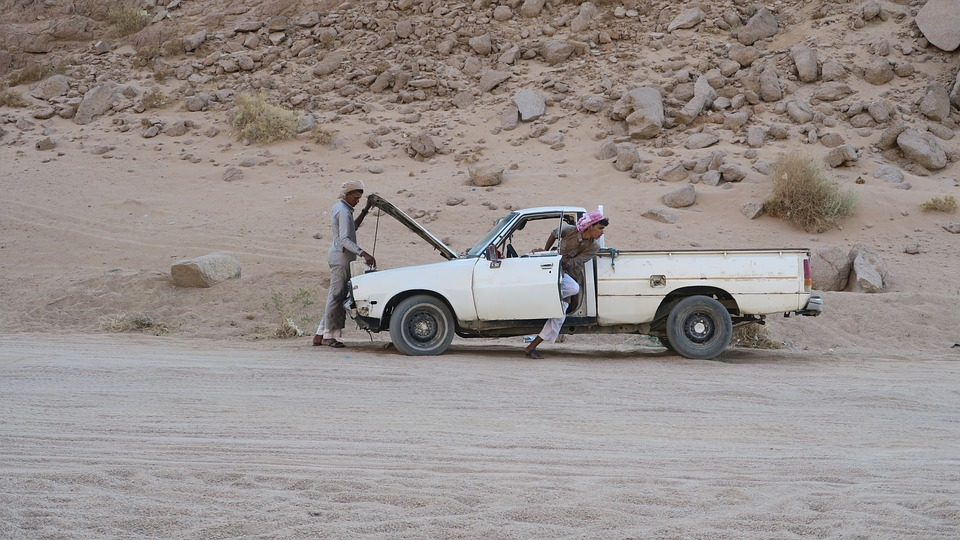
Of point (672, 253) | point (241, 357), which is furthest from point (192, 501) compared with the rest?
point (672, 253)

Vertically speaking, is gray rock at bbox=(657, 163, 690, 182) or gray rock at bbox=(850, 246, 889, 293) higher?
gray rock at bbox=(657, 163, 690, 182)

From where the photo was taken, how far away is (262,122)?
24422 millimetres

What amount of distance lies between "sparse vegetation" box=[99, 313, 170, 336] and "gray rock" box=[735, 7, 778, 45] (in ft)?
63.2

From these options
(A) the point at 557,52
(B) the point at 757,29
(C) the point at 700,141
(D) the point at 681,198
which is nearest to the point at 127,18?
(A) the point at 557,52

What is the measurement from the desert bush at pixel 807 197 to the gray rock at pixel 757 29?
7.61 m

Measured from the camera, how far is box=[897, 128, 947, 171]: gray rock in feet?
71.5

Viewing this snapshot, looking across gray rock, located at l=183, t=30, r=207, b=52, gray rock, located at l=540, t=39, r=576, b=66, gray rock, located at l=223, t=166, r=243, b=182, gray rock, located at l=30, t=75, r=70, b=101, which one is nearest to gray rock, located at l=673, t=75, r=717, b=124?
gray rock, located at l=540, t=39, r=576, b=66

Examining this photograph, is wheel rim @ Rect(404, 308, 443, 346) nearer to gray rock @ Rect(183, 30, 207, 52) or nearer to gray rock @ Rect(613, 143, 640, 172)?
gray rock @ Rect(613, 143, 640, 172)

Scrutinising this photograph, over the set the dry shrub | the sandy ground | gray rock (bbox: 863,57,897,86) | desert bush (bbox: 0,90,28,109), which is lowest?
the sandy ground

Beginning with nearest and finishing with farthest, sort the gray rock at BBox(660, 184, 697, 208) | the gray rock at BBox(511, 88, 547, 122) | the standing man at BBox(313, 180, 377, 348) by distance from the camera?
1. the standing man at BBox(313, 180, 377, 348)
2. the gray rock at BBox(660, 184, 697, 208)
3. the gray rock at BBox(511, 88, 547, 122)

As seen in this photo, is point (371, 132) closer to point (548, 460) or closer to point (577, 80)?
point (577, 80)

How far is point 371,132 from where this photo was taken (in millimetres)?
24391

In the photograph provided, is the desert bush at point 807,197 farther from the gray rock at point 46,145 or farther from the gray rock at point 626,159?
the gray rock at point 46,145

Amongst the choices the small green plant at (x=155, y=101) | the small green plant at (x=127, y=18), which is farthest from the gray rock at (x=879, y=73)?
the small green plant at (x=127, y=18)
